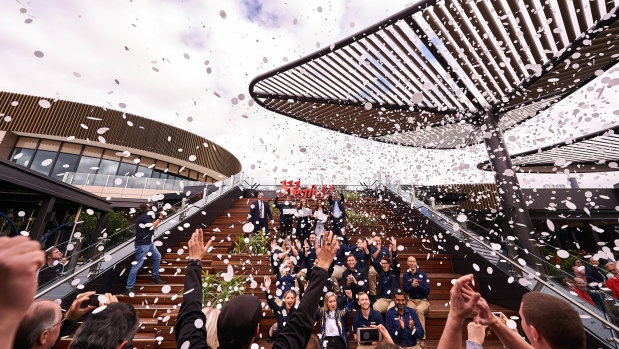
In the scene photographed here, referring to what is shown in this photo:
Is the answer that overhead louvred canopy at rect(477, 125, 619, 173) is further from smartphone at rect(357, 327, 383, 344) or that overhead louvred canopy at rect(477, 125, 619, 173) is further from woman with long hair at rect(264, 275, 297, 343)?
woman with long hair at rect(264, 275, 297, 343)

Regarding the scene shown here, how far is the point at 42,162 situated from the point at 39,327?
2748 cm

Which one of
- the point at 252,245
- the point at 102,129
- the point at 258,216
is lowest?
the point at 252,245

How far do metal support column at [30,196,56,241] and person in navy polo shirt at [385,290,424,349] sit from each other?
7782mm

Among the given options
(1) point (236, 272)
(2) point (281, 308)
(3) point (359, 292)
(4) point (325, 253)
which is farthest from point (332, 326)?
(4) point (325, 253)

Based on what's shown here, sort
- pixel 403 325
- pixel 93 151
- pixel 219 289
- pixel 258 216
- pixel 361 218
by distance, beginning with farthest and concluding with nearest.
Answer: pixel 93 151
pixel 361 218
pixel 258 216
pixel 219 289
pixel 403 325

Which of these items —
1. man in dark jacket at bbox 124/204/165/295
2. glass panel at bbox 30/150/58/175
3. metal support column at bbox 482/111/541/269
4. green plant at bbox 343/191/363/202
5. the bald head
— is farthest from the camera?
glass panel at bbox 30/150/58/175

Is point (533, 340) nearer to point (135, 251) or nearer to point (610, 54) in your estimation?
point (135, 251)

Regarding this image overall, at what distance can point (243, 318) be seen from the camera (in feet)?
4.47

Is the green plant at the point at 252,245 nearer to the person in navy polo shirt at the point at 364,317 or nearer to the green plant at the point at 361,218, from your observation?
the person in navy polo shirt at the point at 364,317

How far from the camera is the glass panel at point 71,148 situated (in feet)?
70.4

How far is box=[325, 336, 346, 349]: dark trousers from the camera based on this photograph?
13.3 ft

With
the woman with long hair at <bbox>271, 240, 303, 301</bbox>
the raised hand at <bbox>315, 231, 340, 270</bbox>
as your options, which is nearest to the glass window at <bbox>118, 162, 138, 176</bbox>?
the woman with long hair at <bbox>271, 240, 303, 301</bbox>

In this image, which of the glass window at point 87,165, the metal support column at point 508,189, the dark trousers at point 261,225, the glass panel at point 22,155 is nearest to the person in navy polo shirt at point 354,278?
the dark trousers at point 261,225

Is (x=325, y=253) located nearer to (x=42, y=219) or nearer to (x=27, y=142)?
(x=42, y=219)
